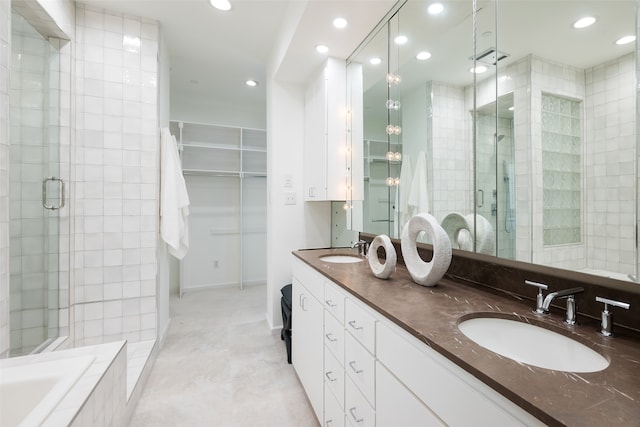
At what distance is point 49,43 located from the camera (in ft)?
6.42

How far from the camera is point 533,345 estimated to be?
83 cm

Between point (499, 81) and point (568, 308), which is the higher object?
point (499, 81)

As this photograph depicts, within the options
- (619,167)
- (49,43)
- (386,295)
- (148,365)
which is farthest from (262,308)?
(619,167)

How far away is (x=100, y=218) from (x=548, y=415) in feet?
8.84

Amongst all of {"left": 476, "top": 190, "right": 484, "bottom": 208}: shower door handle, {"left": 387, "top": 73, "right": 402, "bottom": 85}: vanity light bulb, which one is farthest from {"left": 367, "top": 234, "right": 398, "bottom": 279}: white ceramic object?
{"left": 387, "top": 73, "right": 402, "bottom": 85}: vanity light bulb

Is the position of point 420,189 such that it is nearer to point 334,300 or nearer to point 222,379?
point 334,300

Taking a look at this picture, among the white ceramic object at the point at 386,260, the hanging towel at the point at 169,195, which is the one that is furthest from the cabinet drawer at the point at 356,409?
the hanging towel at the point at 169,195

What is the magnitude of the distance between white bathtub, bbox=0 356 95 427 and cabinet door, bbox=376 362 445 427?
1150 millimetres

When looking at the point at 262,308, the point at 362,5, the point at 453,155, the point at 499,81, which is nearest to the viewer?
the point at 499,81

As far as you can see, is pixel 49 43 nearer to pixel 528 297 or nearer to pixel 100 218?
pixel 100 218

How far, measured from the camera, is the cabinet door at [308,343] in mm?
1473

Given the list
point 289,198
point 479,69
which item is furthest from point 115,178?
point 479,69

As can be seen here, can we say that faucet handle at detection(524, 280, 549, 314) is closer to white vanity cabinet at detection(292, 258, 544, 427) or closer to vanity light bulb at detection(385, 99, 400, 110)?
white vanity cabinet at detection(292, 258, 544, 427)

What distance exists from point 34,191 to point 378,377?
2.44 metres
